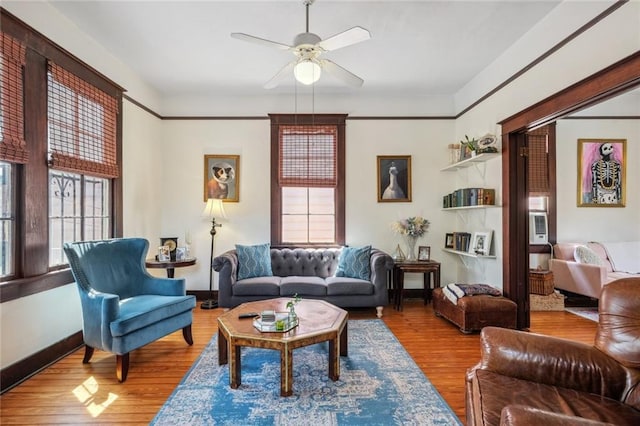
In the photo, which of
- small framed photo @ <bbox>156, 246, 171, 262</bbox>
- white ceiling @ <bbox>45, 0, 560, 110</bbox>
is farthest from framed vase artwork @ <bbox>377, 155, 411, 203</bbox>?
small framed photo @ <bbox>156, 246, 171, 262</bbox>

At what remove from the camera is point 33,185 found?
105 inches

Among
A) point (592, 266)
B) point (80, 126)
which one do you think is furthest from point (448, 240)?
point (80, 126)

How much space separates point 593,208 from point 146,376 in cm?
624

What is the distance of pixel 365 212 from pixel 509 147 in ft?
6.86

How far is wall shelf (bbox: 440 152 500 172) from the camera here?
3906mm

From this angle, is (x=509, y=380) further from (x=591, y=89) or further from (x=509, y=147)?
(x=509, y=147)

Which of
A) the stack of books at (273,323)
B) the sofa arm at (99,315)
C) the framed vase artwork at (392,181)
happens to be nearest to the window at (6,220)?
the sofa arm at (99,315)

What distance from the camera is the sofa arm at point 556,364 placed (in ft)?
5.28

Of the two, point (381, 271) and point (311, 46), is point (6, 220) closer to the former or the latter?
point (311, 46)

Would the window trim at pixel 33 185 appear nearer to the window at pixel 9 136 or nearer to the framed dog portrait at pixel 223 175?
the window at pixel 9 136

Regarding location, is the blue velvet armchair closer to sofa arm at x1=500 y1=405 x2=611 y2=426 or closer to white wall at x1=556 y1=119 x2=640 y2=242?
sofa arm at x1=500 y1=405 x2=611 y2=426

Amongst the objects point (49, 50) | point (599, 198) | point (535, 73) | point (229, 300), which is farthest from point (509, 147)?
point (49, 50)

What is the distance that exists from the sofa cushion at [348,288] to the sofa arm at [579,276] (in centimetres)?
285

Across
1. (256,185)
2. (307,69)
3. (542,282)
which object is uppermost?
(307,69)
